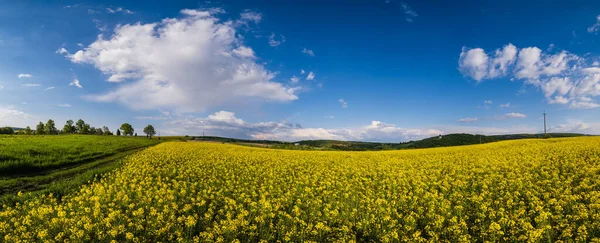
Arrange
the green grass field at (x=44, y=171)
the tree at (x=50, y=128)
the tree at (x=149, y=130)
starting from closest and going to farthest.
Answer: the green grass field at (x=44, y=171)
the tree at (x=50, y=128)
the tree at (x=149, y=130)

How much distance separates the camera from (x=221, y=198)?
39.8 ft

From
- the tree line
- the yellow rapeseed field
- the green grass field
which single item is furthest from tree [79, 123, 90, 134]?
the yellow rapeseed field

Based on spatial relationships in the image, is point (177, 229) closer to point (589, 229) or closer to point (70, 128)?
point (589, 229)

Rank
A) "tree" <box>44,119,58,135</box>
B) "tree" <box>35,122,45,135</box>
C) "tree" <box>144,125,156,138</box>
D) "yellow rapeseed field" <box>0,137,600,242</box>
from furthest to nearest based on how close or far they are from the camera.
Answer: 1. "tree" <box>144,125,156,138</box>
2. "tree" <box>44,119,58,135</box>
3. "tree" <box>35,122,45,135</box>
4. "yellow rapeseed field" <box>0,137,600,242</box>

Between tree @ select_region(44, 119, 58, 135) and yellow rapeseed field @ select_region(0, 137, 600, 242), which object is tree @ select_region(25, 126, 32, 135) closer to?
tree @ select_region(44, 119, 58, 135)

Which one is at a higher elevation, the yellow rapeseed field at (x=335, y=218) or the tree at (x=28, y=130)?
the tree at (x=28, y=130)

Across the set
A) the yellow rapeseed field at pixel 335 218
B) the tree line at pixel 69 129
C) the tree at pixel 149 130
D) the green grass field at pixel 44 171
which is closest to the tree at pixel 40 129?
the tree line at pixel 69 129

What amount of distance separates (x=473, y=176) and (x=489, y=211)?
5.95 m

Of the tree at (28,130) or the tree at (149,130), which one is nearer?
the tree at (28,130)

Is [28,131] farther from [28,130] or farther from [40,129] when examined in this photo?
[40,129]

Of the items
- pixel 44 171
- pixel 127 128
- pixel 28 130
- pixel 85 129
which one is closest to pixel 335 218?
pixel 44 171

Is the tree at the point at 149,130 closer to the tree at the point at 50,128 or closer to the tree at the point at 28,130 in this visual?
the tree at the point at 50,128

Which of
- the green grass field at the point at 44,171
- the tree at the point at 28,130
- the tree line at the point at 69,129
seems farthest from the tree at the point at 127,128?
the green grass field at the point at 44,171

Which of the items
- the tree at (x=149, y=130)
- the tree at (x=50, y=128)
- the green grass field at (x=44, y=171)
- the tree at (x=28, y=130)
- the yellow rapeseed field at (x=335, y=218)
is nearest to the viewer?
the yellow rapeseed field at (x=335, y=218)
